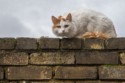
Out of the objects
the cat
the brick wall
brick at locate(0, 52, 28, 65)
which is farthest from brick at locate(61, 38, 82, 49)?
brick at locate(0, 52, 28, 65)

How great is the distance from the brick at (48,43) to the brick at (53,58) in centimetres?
6

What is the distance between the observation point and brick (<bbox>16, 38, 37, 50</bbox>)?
3080mm

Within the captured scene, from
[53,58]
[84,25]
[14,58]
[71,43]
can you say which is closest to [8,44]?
[14,58]

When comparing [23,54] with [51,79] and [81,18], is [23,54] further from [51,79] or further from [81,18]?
[81,18]

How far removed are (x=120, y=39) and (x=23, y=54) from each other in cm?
89

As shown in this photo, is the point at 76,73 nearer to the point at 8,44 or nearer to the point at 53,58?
the point at 53,58

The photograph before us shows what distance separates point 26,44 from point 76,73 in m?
0.52

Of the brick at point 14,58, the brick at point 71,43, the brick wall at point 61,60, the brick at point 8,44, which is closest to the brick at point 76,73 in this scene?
the brick wall at point 61,60

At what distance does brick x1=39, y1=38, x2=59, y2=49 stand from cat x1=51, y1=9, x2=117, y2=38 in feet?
0.63

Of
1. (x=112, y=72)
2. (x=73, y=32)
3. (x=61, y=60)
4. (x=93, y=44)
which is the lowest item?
(x=112, y=72)

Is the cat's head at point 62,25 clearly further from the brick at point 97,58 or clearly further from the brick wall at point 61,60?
the brick at point 97,58

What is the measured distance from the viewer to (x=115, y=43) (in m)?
3.10

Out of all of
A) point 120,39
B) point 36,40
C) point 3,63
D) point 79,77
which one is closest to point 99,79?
point 79,77

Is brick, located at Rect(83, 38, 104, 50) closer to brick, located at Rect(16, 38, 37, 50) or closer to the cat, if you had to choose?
the cat
